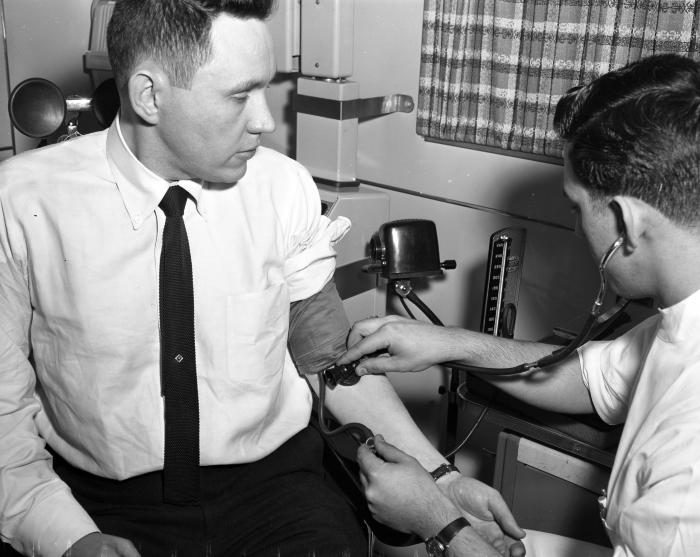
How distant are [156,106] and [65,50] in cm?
163

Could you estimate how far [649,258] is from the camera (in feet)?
3.76

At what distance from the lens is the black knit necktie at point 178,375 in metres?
1.36

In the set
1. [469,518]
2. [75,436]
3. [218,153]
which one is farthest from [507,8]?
[75,436]

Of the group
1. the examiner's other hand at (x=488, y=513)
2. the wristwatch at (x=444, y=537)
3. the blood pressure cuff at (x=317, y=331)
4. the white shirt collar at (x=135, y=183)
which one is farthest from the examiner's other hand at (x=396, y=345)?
the white shirt collar at (x=135, y=183)

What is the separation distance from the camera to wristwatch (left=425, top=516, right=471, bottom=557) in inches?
49.6

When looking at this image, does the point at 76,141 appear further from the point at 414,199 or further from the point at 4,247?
the point at 414,199

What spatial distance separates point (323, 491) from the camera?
1.50 meters

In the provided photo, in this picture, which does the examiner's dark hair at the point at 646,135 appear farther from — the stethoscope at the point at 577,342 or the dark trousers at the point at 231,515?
the dark trousers at the point at 231,515

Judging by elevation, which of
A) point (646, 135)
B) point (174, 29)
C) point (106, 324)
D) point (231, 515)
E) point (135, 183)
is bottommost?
point (231, 515)

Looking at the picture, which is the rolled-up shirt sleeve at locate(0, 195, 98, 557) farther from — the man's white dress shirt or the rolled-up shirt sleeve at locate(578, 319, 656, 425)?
the rolled-up shirt sleeve at locate(578, 319, 656, 425)

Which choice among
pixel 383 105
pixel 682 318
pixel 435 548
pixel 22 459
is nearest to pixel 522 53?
pixel 383 105

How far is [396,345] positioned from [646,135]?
0.66 meters

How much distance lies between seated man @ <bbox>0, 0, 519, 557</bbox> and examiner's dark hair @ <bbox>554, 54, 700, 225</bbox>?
0.57 m

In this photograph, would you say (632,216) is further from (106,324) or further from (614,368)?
(106,324)
